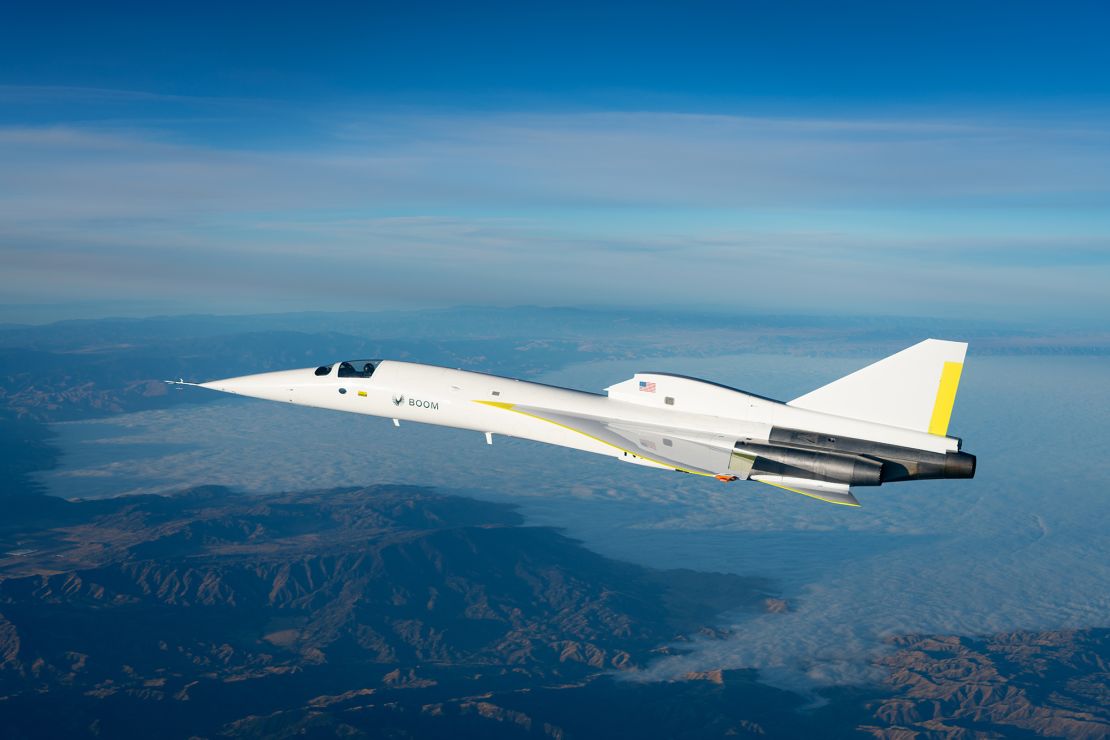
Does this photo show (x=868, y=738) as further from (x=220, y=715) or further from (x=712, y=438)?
(x=712, y=438)

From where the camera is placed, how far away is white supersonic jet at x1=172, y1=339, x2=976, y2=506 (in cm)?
3281

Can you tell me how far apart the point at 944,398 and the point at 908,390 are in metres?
1.42

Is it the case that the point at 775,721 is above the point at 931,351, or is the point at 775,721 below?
below

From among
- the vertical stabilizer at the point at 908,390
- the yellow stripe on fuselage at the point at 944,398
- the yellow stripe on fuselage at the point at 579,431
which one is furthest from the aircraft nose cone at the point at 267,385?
the yellow stripe on fuselage at the point at 944,398

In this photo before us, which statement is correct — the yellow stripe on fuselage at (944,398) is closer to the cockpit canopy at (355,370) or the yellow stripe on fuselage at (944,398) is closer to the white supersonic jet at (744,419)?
the white supersonic jet at (744,419)

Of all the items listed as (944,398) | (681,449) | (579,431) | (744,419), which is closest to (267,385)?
(579,431)

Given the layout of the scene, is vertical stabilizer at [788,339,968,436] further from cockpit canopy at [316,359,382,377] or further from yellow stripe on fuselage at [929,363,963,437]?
cockpit canopy at [316,359,382,377]

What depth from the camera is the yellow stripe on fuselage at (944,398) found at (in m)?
32.3

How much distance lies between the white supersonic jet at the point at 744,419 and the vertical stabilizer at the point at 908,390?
43 mm

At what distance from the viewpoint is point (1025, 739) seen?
199 metres

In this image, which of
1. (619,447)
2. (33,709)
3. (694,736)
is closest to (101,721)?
(33,709)

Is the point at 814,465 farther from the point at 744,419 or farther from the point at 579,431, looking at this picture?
the point at 579,431

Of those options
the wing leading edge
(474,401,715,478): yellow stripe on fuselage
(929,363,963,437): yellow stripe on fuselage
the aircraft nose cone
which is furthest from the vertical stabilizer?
the aircraft nose cone

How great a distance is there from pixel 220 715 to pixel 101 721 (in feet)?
91.0
